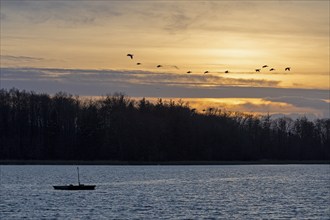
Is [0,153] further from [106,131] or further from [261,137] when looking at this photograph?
[261,137]

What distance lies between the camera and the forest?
13512cm

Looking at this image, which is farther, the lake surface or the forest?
the forest

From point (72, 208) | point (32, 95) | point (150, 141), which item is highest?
point (32, 95)

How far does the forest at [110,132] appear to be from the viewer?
5320 inches

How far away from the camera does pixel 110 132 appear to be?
136250 mm

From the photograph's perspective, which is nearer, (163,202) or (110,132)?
(163,202)

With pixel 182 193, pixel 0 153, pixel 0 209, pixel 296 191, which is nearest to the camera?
pixel 0 209

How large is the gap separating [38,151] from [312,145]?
69080 millimetres

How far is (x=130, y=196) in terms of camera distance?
60.0 meters

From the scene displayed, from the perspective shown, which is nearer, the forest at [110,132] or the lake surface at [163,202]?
the lake surface at [163,202]

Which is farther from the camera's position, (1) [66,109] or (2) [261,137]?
(2) [261,137]

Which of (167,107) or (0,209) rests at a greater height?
(167,107)

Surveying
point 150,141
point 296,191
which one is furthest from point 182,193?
point 150,141

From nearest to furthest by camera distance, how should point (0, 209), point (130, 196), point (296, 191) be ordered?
1. point (0, 209)
2. point (130, 196)
3. point (296, 191)
